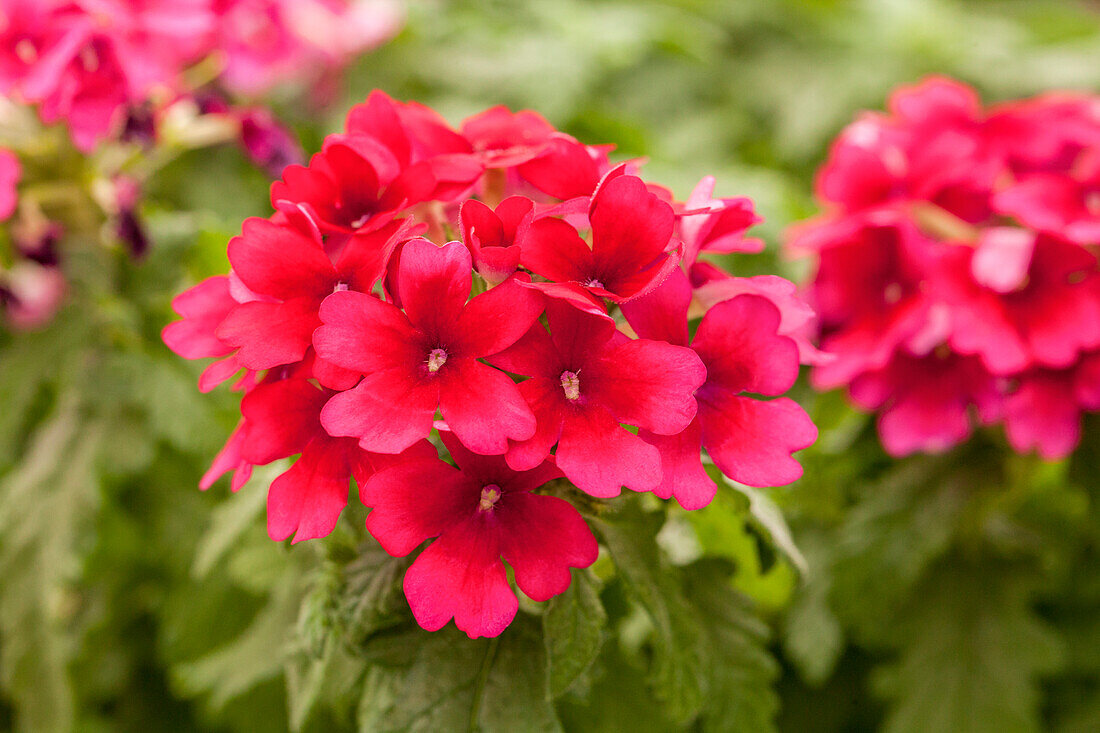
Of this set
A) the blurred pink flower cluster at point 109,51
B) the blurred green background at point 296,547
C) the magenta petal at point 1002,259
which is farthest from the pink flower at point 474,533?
the blurred pink flower cluster at point 109,51

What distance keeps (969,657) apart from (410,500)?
99 centimetres

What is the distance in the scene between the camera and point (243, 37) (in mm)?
1312

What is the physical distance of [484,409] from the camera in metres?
0.50

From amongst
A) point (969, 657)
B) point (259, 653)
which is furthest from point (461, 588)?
point (969, 657)

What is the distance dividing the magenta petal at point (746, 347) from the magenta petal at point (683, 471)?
2.4 inches

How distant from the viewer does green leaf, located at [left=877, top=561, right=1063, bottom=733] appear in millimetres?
1121

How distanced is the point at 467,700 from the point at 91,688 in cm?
97

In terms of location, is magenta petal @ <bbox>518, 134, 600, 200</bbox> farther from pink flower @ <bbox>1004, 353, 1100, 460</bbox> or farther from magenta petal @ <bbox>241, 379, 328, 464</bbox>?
pink flower @ <bbox>1004, 353, 1100, 460</bbox>

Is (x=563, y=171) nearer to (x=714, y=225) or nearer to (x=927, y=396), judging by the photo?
(x=714, y=225)

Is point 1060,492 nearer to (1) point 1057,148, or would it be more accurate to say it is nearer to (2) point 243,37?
(1) point 1057,148

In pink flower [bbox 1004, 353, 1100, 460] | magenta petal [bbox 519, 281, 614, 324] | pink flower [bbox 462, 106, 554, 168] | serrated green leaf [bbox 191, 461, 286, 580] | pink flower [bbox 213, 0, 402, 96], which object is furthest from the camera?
pink flower [bbox 213, 0, 402, 96]

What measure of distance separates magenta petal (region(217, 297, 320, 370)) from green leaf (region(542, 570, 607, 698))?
26cm

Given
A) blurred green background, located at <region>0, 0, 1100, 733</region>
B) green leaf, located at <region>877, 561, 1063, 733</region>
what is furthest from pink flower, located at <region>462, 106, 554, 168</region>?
green leaf, located at <region>877, 561, 1063, 733</region>

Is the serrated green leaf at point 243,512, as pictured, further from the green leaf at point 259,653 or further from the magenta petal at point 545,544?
the magenta petal at point 545,544
